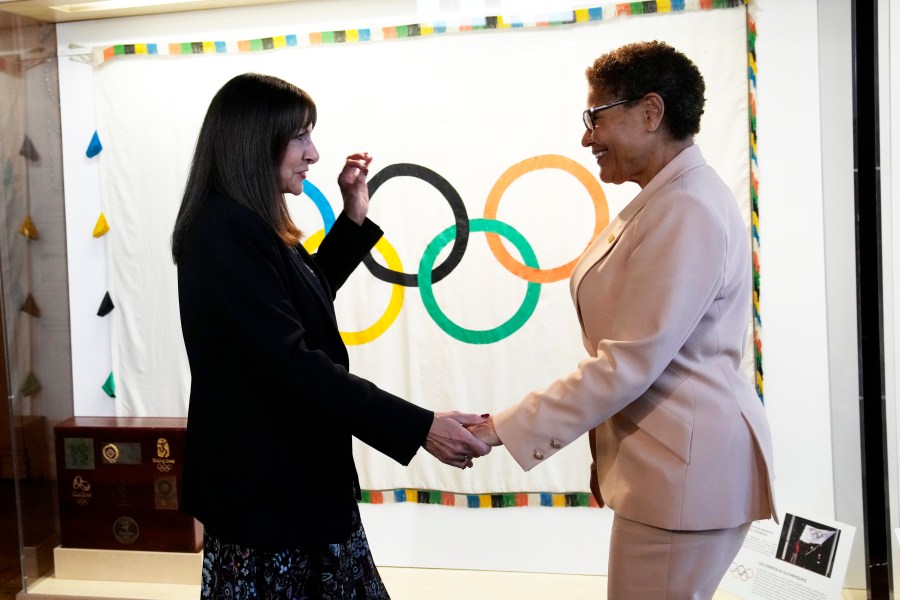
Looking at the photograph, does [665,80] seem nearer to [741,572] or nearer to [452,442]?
[452,442]

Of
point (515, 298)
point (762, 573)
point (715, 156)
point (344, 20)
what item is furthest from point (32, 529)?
point (715, 156)

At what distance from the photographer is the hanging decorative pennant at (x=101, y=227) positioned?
10.7ft

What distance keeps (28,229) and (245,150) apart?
1.80 m

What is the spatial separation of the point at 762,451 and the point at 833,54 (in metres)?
1.59

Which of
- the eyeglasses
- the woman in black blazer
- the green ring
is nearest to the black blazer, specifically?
the woman in black blazer

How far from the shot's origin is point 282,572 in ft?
5.64

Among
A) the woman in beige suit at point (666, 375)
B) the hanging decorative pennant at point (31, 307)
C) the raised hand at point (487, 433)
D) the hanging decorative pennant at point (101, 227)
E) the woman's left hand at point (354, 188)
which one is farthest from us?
the hanging decorative pennant at point (101, 227)

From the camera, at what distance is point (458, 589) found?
299cm

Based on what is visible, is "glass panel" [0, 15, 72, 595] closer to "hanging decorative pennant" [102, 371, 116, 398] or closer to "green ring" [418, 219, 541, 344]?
"hanging decorative pennant" [102, 371, 116, 398]

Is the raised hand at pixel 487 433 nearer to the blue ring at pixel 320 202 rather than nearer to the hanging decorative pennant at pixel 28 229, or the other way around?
the blue ring at pixel 320 202

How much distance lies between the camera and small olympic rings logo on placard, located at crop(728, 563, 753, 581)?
2777 millimetres

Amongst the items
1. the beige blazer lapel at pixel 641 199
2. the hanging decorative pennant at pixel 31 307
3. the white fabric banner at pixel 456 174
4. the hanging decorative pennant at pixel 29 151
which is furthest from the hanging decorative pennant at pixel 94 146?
the beige blazer lapel at pixel 641 199

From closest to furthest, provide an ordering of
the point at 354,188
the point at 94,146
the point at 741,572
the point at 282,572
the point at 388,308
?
the point at 282,572
the point at 354,188
the point at 741,572
the point at 388,308
the point at 94,146

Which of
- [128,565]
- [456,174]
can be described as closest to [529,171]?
[456,174]
